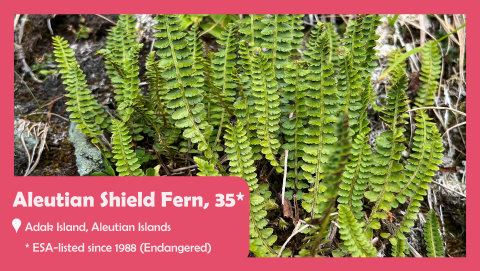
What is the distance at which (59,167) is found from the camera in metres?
2.95

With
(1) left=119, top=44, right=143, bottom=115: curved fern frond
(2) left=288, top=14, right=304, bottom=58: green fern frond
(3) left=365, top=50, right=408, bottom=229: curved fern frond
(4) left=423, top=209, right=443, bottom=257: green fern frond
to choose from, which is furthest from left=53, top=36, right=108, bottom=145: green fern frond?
(4) left=423, top=209, right=443, bottom=257: green fern frond

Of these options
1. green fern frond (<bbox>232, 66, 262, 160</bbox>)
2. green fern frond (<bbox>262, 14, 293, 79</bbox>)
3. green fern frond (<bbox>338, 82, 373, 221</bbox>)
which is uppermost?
green fern frond (<bbox>262, 14, 293, 79</bbox>)

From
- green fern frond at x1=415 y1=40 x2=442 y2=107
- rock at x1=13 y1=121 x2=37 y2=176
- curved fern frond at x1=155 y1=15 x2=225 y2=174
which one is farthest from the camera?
green fern frond at x1=415 y1=40 x2=442 y2=107

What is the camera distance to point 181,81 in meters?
2.49

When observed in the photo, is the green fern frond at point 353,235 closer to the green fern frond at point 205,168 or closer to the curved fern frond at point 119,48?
the green fern frond at point 205,168

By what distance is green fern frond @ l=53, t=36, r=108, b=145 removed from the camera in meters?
2.81

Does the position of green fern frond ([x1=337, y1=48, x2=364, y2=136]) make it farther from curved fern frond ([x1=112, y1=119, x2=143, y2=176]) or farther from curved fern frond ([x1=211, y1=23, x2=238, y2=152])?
curved fern frond ([x1=112, y1=119, x2=143, y2=176])

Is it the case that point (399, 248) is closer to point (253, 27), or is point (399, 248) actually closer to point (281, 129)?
point (281, 129)

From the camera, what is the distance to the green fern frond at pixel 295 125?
8.18ft

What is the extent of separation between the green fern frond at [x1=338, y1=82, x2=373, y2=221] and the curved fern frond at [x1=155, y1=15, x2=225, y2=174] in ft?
2.68

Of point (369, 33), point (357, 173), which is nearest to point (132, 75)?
point (357, 173)

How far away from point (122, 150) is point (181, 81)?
1.91 feet

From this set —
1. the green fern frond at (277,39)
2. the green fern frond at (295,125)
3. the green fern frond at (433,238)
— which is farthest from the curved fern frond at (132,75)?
the green fern frond at (433,238)

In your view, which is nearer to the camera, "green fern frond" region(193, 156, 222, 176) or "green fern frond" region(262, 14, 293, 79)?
"green fern frond" region(193, 156, 222, 176)
